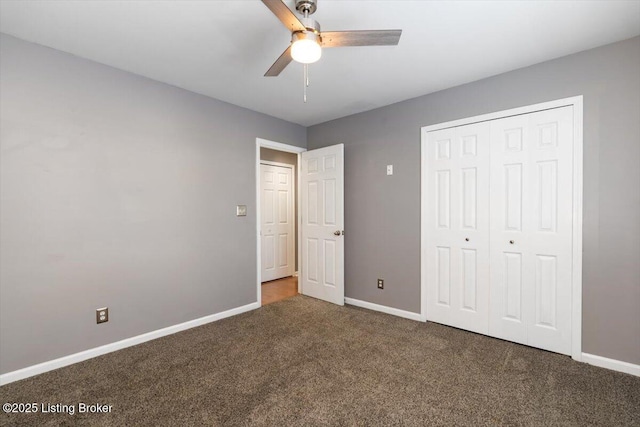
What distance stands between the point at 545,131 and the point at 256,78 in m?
2.58

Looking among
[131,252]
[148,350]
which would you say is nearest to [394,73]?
[131,252]

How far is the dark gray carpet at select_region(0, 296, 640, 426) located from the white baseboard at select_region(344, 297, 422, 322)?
376 mm

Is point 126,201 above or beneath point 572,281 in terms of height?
above

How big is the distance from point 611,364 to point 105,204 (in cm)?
420

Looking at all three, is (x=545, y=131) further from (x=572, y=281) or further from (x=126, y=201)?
(x=126, y=201)

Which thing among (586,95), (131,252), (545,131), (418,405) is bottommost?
(418,405)

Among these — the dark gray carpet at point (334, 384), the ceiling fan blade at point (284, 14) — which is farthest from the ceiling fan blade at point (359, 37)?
the dark gray carpet at point (334, 384)

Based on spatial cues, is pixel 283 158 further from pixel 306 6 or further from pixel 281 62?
pixel 306 6

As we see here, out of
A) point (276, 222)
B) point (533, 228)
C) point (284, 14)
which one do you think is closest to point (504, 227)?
point (533, 228)

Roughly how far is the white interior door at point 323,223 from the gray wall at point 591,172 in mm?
585

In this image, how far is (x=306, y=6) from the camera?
1623mm

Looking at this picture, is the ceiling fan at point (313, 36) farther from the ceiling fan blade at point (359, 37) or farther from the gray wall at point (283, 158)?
the gray wall at point (283, 158)

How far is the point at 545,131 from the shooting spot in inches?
95.1

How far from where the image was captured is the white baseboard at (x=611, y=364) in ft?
6.85
